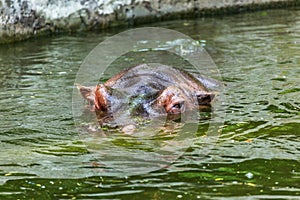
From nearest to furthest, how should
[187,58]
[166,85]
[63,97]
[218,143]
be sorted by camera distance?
[218,143]
[166,85]
[63,97]
[187,58]

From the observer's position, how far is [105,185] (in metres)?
3.86

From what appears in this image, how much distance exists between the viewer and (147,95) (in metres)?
5.50

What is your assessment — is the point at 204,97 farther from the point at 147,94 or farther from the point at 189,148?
the point at 189,148

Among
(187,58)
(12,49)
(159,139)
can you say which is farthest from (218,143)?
(12,49)

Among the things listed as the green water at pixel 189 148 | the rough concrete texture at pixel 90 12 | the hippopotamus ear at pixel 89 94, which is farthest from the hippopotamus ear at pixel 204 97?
the rough concrete texture at pixel 90 12

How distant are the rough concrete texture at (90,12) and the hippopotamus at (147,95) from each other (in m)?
3.98

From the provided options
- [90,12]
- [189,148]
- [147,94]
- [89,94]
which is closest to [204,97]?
[147,94]

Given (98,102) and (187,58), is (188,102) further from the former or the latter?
(187,58)

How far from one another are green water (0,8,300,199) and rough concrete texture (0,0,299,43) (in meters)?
0.86

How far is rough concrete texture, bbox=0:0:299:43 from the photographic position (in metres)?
9.65

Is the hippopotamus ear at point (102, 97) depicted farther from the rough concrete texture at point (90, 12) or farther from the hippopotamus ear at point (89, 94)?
the rough concrete texture at point (90, 12)

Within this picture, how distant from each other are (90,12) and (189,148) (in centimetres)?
636

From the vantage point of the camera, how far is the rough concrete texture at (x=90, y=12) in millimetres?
9648

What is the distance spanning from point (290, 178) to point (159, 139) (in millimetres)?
1203
